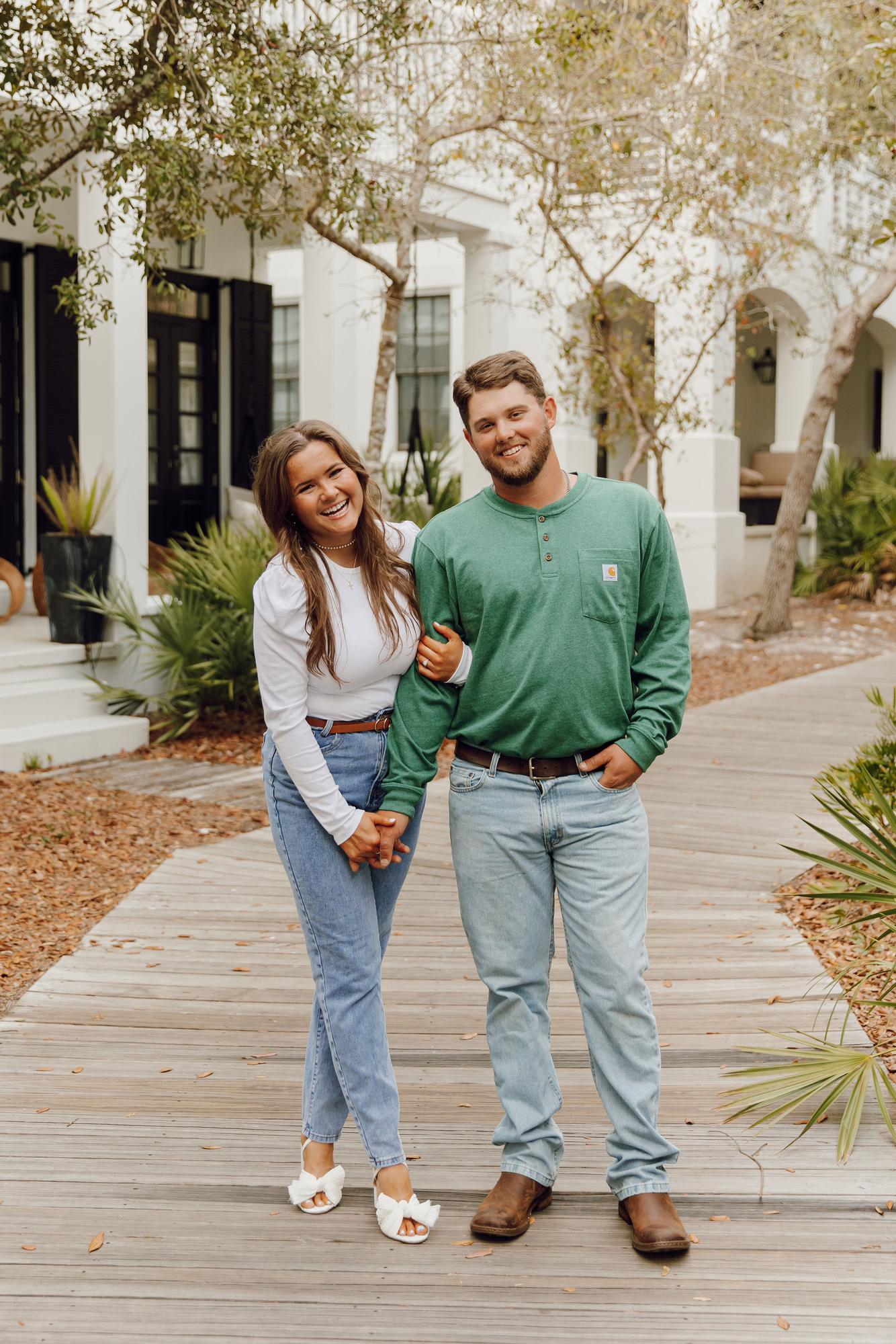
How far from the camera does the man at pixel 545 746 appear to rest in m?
3.16

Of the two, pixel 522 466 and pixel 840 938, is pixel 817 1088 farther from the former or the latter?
pixel 840 938

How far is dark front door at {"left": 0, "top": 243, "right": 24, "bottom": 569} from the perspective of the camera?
500 inches

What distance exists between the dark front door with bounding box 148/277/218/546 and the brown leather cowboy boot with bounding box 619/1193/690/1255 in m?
11.5

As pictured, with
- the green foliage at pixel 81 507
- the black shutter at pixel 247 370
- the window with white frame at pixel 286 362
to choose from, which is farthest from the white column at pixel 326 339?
the window with white frame at pixel 286 362

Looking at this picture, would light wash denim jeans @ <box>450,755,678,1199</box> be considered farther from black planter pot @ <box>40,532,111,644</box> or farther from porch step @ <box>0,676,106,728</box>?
black planter pot @ <box>40,532,111,644</box>

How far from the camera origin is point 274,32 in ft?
22.3

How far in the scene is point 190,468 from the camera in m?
14.6

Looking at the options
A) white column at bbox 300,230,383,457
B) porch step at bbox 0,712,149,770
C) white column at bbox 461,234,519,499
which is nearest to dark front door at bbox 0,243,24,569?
white column at bbox 300,230,383,457

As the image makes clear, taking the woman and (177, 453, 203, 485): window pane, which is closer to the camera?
the woman

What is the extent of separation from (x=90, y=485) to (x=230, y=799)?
9.41 ft

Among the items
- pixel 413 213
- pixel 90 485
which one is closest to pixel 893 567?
pixel 413 213

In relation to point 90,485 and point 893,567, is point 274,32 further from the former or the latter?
point 893,567

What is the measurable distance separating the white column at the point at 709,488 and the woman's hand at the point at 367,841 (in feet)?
44.8

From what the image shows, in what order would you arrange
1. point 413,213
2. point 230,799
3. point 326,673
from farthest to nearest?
point 413,213
point 230,799
point 326,673
